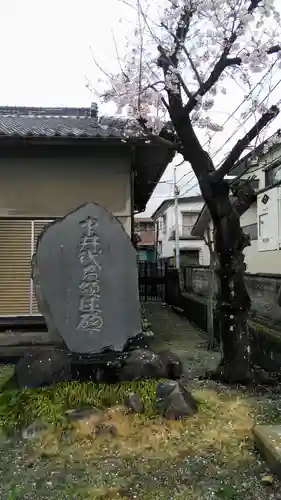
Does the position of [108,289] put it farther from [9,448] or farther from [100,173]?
[100,173]

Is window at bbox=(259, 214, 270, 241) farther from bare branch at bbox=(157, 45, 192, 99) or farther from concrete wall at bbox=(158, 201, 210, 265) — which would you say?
concrete wall at bbox=(158, 201, 210, 265)

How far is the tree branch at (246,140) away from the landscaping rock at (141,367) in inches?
104

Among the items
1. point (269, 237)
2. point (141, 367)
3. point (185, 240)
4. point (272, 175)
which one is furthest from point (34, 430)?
point (185, 240)

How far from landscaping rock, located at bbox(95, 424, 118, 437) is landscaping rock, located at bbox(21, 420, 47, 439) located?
0.56m

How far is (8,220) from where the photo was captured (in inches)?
369

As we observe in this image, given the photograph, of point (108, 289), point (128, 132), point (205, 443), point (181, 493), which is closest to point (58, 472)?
point (181, 493)

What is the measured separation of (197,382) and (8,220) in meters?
5.06

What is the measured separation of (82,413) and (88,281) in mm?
1544

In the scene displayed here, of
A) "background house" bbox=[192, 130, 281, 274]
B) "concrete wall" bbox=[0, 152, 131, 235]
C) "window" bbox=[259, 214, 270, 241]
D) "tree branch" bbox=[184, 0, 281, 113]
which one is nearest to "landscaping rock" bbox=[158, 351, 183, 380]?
"tree branch" bbox=[184, 0, 281, 113]

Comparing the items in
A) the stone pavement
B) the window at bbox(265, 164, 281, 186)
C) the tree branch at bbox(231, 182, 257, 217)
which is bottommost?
the stone pavement

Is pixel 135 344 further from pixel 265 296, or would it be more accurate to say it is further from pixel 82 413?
pixel 265 296

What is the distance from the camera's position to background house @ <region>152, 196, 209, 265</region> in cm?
3422

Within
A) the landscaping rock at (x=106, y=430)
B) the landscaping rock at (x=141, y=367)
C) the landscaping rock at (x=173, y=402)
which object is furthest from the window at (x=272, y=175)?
the landscaping rock at (x=106, y=430)

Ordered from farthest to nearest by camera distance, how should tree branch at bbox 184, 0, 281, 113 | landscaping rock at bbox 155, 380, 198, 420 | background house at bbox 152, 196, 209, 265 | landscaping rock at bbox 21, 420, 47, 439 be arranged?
background house at bbox 152, 196, 209, 265 → tree branch at bbox 184, 0, 281, 113 → landscaping rock at bbox 155, 380, 198, 420 → landscaping rock at bbox 21, 420, 47, 439
